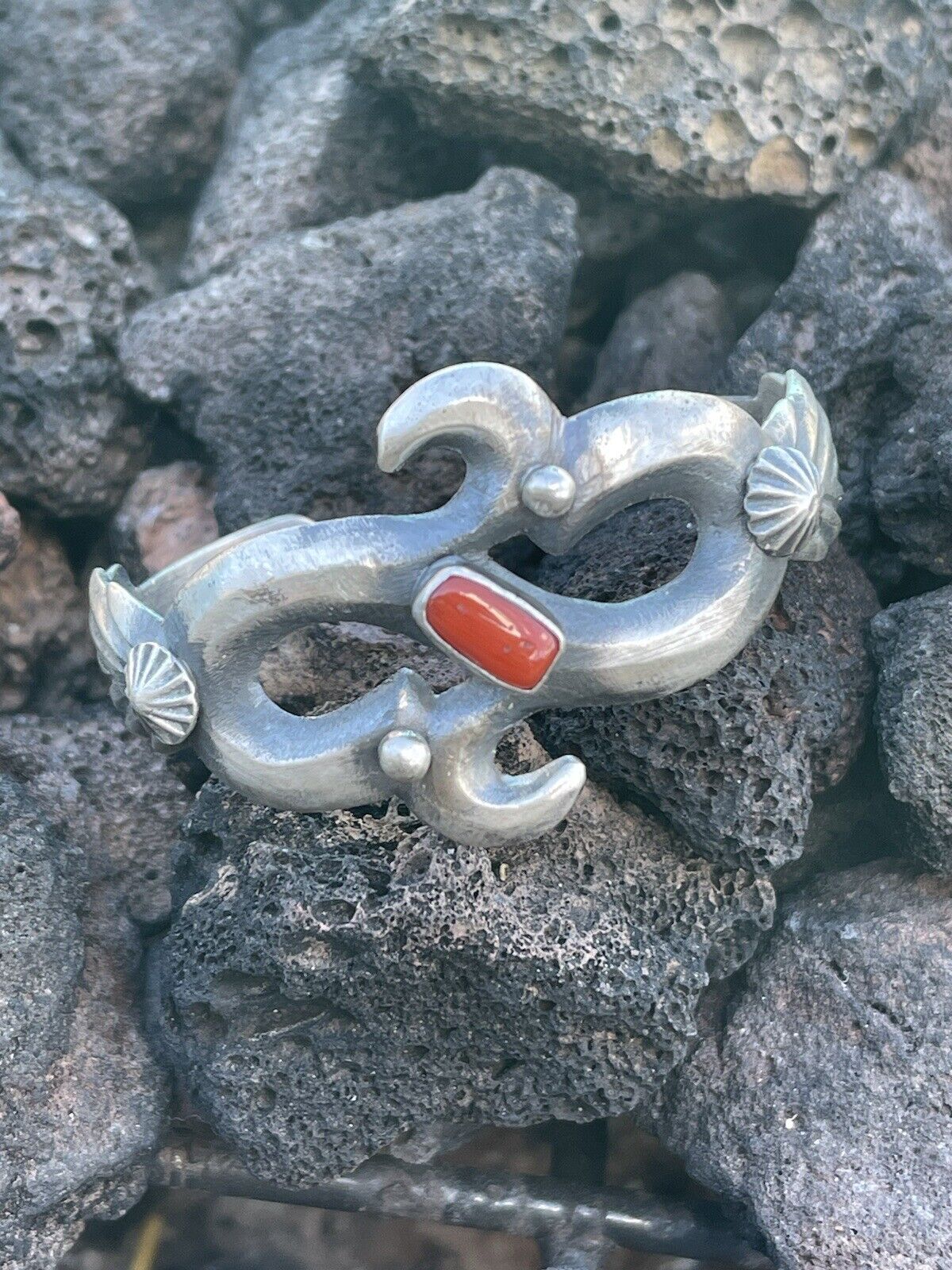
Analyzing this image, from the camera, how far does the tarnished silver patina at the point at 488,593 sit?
871 mm

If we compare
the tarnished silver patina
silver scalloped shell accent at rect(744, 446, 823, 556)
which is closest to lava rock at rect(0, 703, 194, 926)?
the tarnished silver patina

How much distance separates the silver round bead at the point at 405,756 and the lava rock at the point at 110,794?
0.42 m

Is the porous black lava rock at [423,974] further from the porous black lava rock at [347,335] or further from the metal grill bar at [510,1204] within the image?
the porous black lava rock at [347,335]

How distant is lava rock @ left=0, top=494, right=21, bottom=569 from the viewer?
1.17m

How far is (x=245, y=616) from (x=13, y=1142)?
515 millimetres

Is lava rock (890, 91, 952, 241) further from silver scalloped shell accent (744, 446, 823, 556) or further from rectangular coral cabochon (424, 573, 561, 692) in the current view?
rectangular coral cabochon (424, 573, 561, 692)

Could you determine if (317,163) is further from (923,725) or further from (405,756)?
(923,725)

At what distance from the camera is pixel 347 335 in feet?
3.86

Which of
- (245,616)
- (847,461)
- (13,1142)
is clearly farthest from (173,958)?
(847,461)

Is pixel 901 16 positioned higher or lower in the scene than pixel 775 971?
higher

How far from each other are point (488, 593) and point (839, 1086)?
55 centimetres

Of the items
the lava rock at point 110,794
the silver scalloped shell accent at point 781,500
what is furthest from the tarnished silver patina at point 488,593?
the lava rock at point 110,794

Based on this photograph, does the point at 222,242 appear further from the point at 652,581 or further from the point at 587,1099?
the point at 587,1099

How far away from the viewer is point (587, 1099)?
100 centimetres
